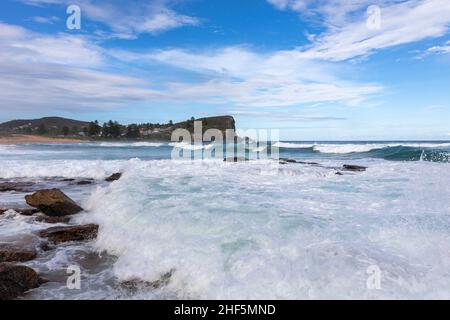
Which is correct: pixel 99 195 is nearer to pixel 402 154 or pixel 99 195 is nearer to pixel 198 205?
pixel 198 205

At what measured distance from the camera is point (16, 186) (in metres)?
13.7

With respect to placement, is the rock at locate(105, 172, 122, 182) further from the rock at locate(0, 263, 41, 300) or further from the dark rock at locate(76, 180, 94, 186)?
the rock at locate(0, 263, 41, 300)

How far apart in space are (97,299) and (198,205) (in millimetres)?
3916

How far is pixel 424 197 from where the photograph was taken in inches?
375

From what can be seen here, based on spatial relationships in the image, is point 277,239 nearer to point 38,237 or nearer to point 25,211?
point 38,237

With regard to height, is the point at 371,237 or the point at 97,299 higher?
the point at 371,237

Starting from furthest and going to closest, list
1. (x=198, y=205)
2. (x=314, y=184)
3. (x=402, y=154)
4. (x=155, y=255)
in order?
(x=402, y=154) < (x=314, y=184) < (x=198, y=205) < (x=155, y=255)

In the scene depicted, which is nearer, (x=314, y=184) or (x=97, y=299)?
(x=97, y=299)

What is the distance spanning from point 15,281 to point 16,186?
1012 cm

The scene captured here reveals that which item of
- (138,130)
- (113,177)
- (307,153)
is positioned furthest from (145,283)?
(138,130)

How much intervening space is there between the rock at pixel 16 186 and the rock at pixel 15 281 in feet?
→ 28.9

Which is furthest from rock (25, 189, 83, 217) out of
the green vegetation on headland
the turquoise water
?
the green vegetation on headland

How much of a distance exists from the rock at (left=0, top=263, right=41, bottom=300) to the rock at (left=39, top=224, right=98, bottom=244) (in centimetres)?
202

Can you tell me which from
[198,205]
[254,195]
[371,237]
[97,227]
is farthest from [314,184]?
[97,227]
